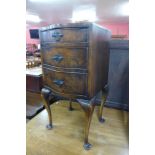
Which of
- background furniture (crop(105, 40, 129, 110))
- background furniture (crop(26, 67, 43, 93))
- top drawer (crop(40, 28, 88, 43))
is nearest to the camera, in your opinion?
top drawer (crop(40, 28, 88, 43))

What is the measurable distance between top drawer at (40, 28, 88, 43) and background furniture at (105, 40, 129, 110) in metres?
0.61

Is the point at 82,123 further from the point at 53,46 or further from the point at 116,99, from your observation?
the point at 53,46

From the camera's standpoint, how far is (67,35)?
35.8 inches

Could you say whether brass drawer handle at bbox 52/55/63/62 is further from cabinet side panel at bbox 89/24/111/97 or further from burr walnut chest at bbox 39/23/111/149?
cabinet side panel at bbox 89/24/111/97

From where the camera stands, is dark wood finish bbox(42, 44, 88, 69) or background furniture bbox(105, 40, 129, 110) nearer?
dark wood finish bbox(42, 44, 88, 69)

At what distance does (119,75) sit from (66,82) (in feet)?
2.17

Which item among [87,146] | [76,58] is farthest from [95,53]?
[87,146]

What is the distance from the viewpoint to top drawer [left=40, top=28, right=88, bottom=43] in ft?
2.82

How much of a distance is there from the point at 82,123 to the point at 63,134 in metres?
0.21

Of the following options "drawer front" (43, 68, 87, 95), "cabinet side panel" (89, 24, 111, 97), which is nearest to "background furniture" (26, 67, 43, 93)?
"drawer front" (43, 68, 87, 95)

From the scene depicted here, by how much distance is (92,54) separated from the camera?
0.88 meters

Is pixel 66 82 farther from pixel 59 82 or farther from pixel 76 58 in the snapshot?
pixel 76 58
